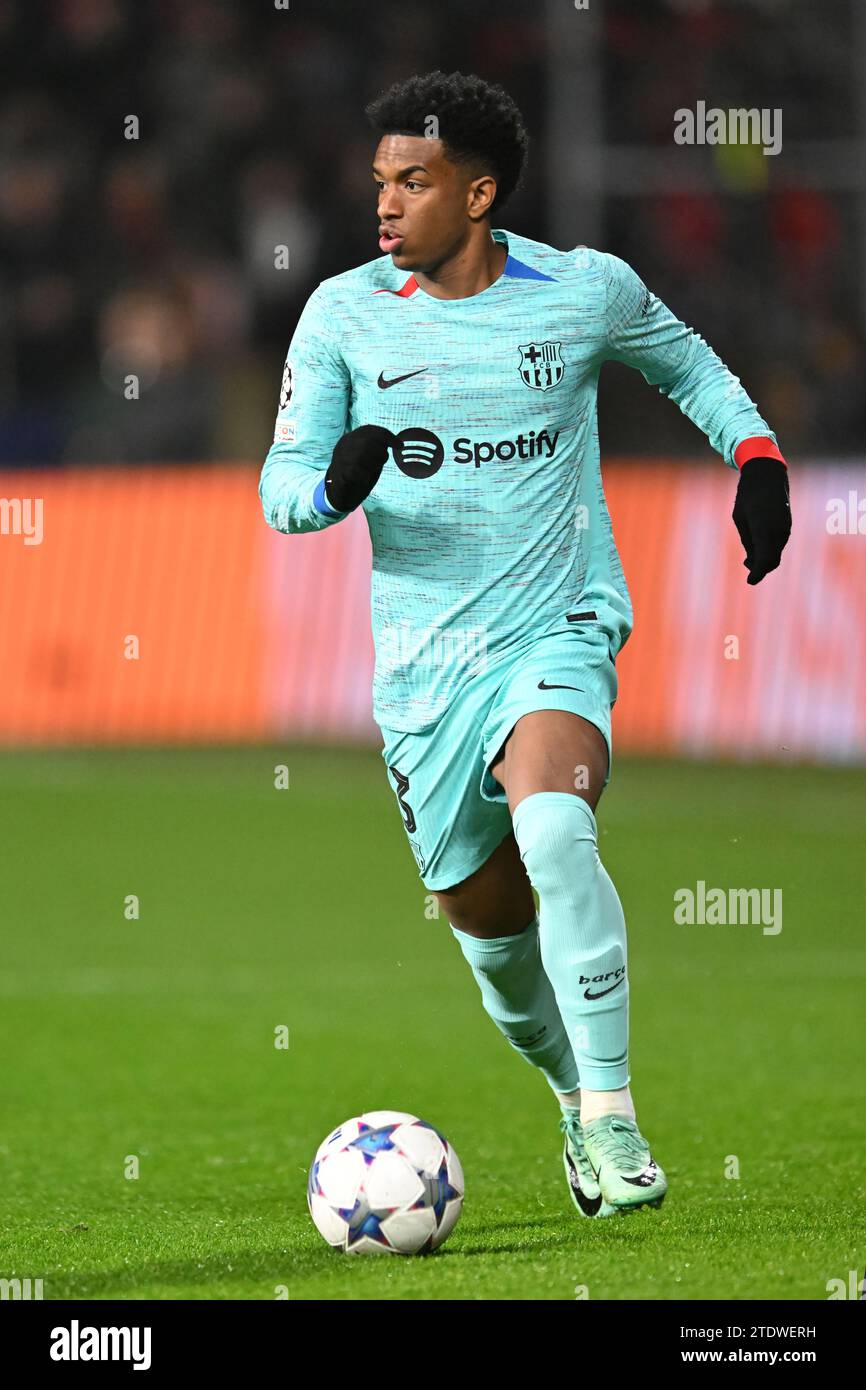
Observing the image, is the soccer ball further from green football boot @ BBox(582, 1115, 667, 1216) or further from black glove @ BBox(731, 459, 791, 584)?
black glove @ BBox(731, 459, 791, 584)

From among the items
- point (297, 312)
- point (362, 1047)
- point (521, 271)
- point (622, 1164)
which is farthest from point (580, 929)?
point (297, 312)

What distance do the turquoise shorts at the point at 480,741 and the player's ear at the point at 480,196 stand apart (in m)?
0.97

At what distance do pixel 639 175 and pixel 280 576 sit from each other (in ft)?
12.3

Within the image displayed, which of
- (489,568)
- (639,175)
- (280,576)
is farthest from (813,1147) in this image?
(639,175)

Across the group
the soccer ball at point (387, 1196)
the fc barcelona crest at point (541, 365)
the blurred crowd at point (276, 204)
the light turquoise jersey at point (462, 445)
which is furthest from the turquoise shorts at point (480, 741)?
the blurred crowd at point (276, 204)

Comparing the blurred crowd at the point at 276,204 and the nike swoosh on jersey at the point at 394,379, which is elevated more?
the blurred crowd at the point at 276,204

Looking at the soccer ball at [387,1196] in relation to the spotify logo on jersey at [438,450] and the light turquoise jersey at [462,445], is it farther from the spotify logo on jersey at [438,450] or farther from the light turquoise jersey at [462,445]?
the spotify logo on jersey at [438,450]

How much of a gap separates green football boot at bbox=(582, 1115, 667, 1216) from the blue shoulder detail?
190 centimetres

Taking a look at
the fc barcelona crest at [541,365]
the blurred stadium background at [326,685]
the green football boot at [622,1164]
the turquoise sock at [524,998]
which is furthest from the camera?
the blurred stadium background at [326,685]

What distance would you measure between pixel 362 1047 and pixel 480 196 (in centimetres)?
347

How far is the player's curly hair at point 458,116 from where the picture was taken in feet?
17.3

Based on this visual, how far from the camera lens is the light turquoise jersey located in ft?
17.3

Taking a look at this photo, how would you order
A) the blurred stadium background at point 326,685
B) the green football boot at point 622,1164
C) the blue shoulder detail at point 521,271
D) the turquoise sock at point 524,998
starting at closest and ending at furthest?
the green football boot at point 622,1164
the blue shoulder detail at point 521,271
the turquoise sock at point 524,998
the blurred stadium background at point 326,685

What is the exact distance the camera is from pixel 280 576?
1588cm
